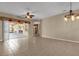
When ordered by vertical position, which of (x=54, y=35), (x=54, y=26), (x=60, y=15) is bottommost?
(x=54, y=35)

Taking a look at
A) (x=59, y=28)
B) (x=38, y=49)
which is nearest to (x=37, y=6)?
(x=38, y=49)

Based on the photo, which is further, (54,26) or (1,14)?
(54,26)

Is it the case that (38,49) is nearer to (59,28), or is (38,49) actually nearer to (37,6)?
(37,6)

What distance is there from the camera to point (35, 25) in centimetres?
1894

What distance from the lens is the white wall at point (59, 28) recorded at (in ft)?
32.2

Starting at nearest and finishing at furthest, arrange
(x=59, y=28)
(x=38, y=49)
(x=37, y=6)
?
(x=38, y=49) → (x=37, y=6) → (x=59, y=28)

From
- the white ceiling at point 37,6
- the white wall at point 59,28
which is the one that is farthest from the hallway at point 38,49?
the white ceiling at point 37,6

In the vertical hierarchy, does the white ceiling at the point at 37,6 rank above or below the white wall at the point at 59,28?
above

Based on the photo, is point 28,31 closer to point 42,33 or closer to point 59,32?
point 42,33

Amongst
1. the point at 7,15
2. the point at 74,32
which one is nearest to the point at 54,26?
the point at 74,32

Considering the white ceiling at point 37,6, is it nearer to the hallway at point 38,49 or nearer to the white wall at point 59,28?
the white wall at point 59,28

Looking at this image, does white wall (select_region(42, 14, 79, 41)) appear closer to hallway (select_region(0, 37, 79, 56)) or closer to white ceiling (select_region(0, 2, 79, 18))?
white ceiling (select_region(0, 2, 79, 18))

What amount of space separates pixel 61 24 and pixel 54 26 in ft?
4.99

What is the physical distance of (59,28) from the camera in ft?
39.8
